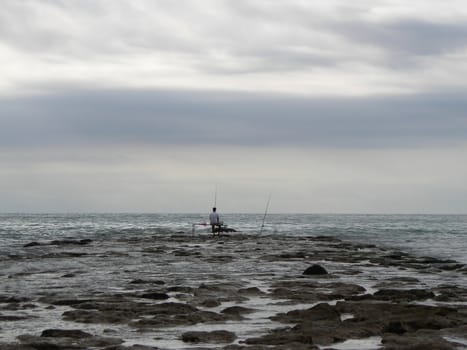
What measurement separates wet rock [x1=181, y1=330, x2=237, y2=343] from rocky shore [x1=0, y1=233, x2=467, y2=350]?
2cm

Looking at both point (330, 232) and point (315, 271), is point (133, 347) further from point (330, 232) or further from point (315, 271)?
point (330, 232)

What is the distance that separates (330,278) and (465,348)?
35.3ft

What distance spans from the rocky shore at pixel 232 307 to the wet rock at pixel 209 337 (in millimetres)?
19

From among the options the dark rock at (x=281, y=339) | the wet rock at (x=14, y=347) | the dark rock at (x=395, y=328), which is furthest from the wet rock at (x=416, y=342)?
the wet rock at (x=14, y=347)

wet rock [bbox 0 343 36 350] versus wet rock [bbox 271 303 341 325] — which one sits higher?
wet rock [bbox 271 303 341 325]

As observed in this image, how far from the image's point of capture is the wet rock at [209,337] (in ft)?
35.9

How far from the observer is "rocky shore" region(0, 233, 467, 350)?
35.9 ft

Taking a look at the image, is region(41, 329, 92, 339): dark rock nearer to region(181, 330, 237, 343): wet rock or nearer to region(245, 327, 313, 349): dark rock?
region(181, 330, 237, 343): wet rock

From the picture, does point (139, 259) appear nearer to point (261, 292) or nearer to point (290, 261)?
point (290, 261)

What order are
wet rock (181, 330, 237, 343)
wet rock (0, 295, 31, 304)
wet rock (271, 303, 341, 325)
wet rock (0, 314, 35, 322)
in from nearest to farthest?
wet rock (181, 330, 237, 343) < wet rock (271, 303, 341, 325) < wet rock (0, 314, 35, 322) < wet rock (0, 295, 31, 304)

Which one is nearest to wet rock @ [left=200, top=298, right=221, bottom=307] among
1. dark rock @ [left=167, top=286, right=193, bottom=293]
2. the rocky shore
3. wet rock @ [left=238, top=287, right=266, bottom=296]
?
the rocky shore

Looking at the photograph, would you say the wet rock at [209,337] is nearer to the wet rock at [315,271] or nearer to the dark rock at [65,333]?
the dark rock at [65,333]

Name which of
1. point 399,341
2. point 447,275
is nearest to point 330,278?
point 447,275

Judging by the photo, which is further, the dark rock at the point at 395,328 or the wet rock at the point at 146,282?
the wet rock at the point at 146,282
